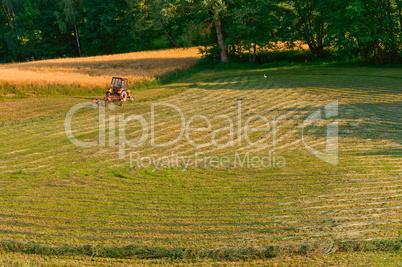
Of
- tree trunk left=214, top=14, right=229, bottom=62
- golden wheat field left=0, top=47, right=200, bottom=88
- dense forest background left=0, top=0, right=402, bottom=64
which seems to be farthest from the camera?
tree trunk left=214, top=14, right=229, bottom=62

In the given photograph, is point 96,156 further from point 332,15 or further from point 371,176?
point 332,15

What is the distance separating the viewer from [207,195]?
9.95 meters

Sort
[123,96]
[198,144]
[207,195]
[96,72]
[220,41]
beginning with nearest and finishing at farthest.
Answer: [207,195] < [198,144] < [123,96] < [96,72] < [220,41]

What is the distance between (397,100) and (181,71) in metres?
19.2

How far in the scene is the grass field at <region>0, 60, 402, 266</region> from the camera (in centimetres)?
735

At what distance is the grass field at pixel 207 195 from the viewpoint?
7.35 metres

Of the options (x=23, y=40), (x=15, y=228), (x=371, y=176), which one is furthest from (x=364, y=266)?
(x=23, y=40)

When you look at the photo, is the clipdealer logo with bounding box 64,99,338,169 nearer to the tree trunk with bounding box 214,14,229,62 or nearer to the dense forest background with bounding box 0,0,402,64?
the dense forest background with bounding box 0,0,402,64

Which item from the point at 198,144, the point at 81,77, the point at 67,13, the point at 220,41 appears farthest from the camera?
the point at 67,13

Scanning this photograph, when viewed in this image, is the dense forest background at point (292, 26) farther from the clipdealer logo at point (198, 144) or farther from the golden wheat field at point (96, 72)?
the clipdealer logo at point (198, 144)

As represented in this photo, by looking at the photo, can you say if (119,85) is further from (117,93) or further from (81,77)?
(81,77)

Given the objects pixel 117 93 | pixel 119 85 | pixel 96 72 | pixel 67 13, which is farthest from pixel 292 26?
pixel 67 13

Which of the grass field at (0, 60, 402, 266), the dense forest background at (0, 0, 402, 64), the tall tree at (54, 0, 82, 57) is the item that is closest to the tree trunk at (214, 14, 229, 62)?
the dense forest background at (0, 0, 402, 64)

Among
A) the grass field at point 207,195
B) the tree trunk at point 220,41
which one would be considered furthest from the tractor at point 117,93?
the tree trunk at point 220,41
